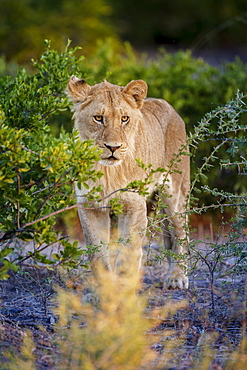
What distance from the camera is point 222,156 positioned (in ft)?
25.9

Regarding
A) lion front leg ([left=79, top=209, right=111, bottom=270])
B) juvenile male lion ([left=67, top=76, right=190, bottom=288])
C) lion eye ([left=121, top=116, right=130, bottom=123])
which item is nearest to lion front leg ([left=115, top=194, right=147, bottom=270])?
juvenile male lion ([left=67, top=76, right=190, bottom=288])

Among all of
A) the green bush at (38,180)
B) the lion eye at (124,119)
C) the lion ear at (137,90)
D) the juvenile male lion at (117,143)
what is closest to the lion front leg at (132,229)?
the juvenile male lion at (117,143)

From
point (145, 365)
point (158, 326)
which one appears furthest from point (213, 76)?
point (145, 365)

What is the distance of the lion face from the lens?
4586 millimetres

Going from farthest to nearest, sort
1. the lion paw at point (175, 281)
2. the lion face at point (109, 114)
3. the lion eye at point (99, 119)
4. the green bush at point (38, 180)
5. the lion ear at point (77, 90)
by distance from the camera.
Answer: the lion paw at point (175, 281) < the lion ear at point (77, 90) < the lion eye at point (99, 119) < the lion face at point (109, 114) < the green bush at point (38, 180)

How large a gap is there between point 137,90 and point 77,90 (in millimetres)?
451

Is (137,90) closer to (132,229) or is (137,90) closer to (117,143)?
(117,143)

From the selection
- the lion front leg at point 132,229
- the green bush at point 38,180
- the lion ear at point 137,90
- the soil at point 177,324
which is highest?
the lion ear at point 137,90

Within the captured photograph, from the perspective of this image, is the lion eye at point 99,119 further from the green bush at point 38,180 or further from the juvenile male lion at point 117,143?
the green bush at point 38,180

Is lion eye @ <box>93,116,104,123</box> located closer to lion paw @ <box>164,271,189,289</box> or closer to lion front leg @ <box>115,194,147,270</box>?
lion front leg @ <box>115,194,147,270</box>

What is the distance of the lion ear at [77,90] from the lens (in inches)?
190

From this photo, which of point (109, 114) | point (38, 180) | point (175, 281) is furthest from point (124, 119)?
point (175, 281)

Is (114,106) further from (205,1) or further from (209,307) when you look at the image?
(205,1)

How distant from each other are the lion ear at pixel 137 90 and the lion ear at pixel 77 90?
0.30 m
